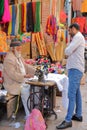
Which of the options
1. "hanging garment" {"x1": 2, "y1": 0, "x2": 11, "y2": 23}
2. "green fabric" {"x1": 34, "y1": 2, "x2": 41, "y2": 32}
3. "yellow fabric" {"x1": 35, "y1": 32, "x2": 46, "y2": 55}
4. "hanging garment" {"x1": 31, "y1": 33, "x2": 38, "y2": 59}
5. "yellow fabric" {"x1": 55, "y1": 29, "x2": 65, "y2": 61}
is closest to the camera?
"hanging garment" {"x1": 2, "y1": 0, "x2": 11, "y2": 23}

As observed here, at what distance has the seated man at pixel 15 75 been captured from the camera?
5.77 meters

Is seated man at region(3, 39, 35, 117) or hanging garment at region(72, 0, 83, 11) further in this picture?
hanging garment at region(72, 0, 83, 11)

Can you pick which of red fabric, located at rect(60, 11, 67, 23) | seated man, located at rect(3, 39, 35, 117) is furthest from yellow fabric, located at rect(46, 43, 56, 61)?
seated man, located at rect(3, 39, 35, 117)

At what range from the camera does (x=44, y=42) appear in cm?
1095

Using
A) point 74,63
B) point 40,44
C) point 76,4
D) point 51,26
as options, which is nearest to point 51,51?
point 40,44

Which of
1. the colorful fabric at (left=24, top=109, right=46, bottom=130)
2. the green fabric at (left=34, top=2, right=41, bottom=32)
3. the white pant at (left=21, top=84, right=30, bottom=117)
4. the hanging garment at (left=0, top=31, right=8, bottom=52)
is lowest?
the colorful fabric at (left=24, top=109, right=46, bottom=130)

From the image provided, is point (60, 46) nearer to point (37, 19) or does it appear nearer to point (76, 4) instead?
point (76, 4)

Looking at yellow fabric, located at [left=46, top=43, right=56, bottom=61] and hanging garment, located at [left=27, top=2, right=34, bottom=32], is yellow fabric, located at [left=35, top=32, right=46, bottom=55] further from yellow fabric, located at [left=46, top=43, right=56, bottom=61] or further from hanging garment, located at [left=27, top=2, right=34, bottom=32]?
hanging garment, located at [left=27, top=2, right=34, bottom=32]

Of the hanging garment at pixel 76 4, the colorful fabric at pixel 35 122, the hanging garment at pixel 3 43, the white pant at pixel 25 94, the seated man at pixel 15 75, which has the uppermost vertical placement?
the hanging garment at pixel 76 4

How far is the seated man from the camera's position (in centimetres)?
577

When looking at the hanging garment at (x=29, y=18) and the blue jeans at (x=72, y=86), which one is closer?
the blue jeans at (x=72, y=86)

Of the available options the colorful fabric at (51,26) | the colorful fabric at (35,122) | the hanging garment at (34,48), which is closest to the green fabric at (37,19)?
the colorful fabric at (51,26)

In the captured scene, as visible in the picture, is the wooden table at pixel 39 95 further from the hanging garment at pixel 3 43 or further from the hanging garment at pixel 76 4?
the hanging garment at pixel 76 4

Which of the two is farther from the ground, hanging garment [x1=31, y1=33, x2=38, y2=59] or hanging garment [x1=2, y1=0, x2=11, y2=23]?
hanging garment [x1=2, y1=0, x2=11, y2=23]
